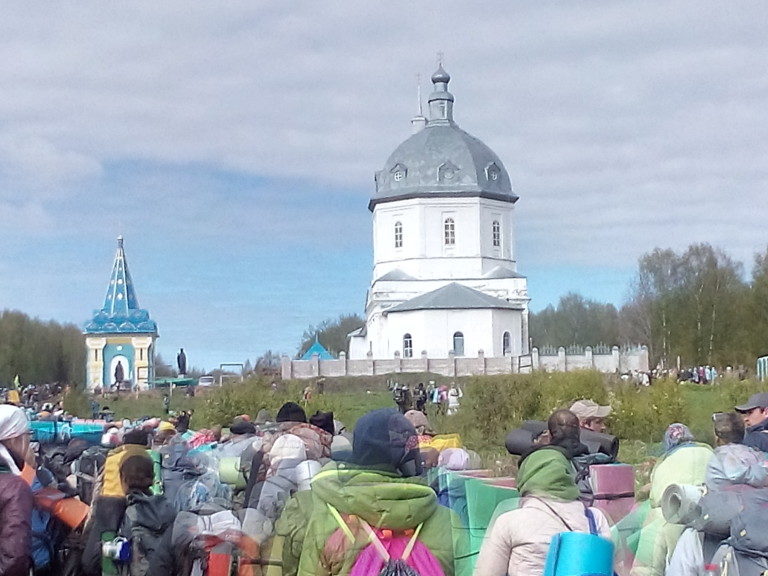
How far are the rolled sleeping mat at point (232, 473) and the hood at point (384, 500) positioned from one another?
4.56 metres

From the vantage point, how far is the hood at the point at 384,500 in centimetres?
449

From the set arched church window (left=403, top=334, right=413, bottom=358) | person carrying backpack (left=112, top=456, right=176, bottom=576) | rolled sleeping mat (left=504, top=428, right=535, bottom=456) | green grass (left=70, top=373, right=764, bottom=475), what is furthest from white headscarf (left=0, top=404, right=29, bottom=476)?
arched church window (left=403, top=334, right=413, bottom=358)

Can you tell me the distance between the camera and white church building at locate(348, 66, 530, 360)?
62.8 meters

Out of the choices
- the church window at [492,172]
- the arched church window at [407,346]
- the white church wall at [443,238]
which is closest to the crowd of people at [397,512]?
the arched church window at [407,346]

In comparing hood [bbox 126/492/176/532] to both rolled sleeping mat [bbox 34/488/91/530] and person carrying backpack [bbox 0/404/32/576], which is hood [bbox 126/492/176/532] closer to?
rolled sleeping mat [bbox 34/488/91/530]

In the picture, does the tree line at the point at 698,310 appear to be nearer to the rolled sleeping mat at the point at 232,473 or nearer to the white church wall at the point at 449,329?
the white church wall at the point at 449,329

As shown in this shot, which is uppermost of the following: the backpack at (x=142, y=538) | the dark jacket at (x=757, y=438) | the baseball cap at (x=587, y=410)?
the baseball cap at (x=587, y=410)

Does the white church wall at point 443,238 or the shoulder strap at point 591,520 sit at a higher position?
the white church wall at point 443,238

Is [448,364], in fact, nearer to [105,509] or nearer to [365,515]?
[105,509]

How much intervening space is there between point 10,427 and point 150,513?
782mm

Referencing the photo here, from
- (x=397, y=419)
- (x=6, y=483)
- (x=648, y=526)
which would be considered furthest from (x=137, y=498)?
(x=648, y=526)

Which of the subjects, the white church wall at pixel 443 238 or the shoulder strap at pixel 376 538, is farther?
the white church wall at pixel 443 238

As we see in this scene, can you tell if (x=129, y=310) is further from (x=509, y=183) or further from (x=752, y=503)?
(x=752, y=503)

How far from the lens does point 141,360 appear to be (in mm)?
67188
